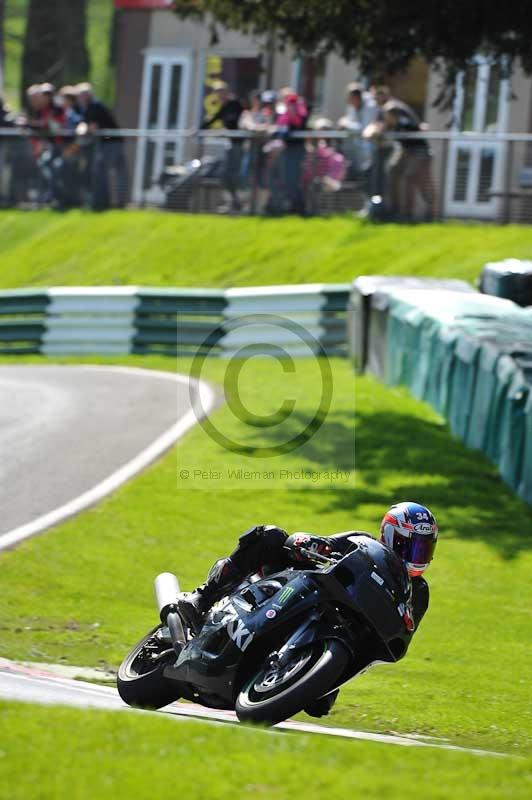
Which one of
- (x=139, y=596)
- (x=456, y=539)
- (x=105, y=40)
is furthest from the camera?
(x=105, y=40)

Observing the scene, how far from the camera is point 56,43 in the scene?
49219mm

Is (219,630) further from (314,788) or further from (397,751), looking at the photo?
(314,788)

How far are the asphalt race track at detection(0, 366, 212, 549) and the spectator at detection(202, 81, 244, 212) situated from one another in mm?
6492

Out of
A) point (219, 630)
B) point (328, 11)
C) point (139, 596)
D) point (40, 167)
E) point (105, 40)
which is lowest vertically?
point (139, 596)

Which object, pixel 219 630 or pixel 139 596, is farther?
pixel 139 596

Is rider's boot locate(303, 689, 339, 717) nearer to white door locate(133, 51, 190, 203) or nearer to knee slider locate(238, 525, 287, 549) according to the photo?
knee slider locate(238, 525, 287, 549)

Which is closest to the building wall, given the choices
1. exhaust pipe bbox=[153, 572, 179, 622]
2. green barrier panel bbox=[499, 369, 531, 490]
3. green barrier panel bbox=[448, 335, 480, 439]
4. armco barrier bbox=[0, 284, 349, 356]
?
armco barrier bbox=[0, 284, 349, 356]

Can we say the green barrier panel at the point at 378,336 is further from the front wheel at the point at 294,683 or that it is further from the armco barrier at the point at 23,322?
the front wheel at the point at 294,683

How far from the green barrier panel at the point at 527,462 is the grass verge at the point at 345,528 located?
14 cm

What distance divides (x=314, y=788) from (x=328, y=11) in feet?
42.4

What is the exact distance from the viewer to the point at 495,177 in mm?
23641

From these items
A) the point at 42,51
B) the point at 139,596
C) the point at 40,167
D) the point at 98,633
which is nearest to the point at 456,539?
the point at 139,596

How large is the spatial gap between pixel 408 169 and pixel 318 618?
57.8 feet

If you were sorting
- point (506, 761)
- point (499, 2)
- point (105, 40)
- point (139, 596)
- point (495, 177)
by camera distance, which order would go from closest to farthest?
point (506, 761) → point (139, 596) → point (499, 2) → point (495, 177) → point (105, 40)
